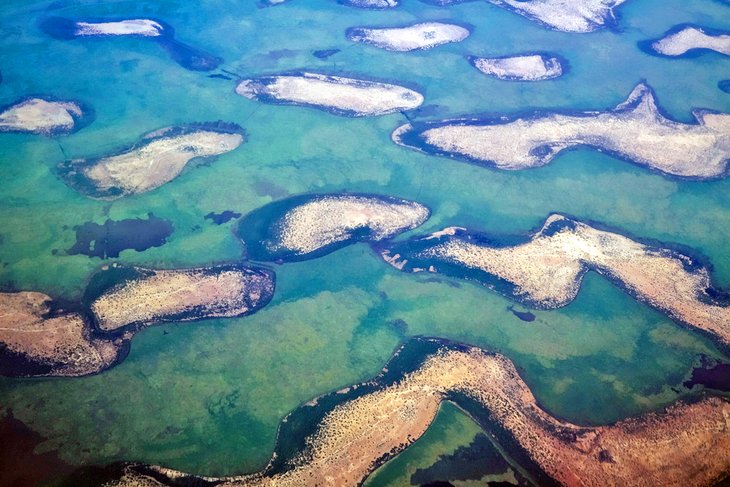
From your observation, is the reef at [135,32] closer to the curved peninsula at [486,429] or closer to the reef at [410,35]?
the reef at [410,35]

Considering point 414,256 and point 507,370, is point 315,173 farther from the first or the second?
point 507,370

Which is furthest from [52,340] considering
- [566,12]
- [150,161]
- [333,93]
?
[566,12]

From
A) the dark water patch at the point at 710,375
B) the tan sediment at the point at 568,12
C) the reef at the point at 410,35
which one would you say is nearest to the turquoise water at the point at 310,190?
the dark water patch at the point at 710,375

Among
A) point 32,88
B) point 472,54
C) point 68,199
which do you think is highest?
point 472,54

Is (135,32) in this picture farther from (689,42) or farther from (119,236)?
(689,42)

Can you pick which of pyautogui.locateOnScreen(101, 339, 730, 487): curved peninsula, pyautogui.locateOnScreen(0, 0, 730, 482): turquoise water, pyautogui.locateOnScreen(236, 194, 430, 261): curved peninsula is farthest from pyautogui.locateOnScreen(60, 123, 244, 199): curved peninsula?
pyautogui.locateOnScreen(101, 339, 730, 487): curved peninsula

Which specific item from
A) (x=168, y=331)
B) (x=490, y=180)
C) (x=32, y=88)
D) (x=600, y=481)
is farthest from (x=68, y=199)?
(x=600, y=481)

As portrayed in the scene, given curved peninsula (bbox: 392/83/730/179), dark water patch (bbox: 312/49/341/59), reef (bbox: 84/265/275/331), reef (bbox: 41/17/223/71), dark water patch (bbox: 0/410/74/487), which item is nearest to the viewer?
dark water patch (bbox: 0/410/74/487)

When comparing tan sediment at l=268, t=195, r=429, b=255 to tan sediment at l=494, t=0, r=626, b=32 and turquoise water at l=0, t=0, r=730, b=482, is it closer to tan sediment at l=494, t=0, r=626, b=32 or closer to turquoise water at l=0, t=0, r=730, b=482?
turquoise water at l=0, t=0, r=730, b=482
